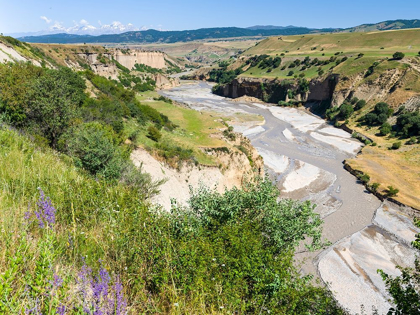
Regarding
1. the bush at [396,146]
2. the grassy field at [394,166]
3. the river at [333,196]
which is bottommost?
the river at [333,196]

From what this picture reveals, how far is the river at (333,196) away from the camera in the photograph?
17.9m

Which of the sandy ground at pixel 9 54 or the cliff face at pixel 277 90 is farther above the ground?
A: the sandy ground at pixel 9 54

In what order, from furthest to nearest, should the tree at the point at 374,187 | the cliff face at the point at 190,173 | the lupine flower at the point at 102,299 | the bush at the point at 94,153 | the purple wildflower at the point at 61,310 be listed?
the tree at the point at 374,187, the cliff face at the point at 190,173, the bush at the point at 94,153, the lupine flower at the point at 102,299, the purple wildflower at the point at 61,310

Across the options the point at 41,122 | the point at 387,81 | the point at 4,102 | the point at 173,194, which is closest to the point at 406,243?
the point at 173,194

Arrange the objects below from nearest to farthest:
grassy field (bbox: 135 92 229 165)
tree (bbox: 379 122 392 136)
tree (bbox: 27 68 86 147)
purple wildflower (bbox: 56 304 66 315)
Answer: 1. purple wildflower (bbox: 56 304 66 315)
2. tree (bbox: 27 68 86 147)
3. grassy field (bbox: 135 92 229 165)
4. tree (bbox: 379 122 392 136)

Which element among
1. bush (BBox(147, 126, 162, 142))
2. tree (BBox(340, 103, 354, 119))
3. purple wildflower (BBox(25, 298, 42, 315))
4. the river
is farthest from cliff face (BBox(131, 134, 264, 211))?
tree (BBox(340, 103, 354, 119))

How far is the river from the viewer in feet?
58.6

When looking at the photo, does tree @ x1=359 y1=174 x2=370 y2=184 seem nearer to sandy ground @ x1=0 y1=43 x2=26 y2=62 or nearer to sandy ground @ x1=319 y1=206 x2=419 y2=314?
sandy ground @ x1=319 y1=206 x2=419 y2=314

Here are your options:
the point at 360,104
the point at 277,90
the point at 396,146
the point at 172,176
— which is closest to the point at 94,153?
the point at 172,176

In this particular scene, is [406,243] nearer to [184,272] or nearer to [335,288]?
[335,288]

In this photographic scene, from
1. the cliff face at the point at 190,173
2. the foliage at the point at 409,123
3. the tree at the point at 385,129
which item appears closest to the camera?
the cliff face at the point at 190,173

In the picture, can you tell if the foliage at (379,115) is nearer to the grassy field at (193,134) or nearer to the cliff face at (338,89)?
the cliff face at (338,89)

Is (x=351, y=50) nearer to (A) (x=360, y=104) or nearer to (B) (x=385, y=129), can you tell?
(A) (x=360, y=104)

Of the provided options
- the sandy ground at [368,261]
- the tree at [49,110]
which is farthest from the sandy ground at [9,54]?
the sandy ground at [368,261]
